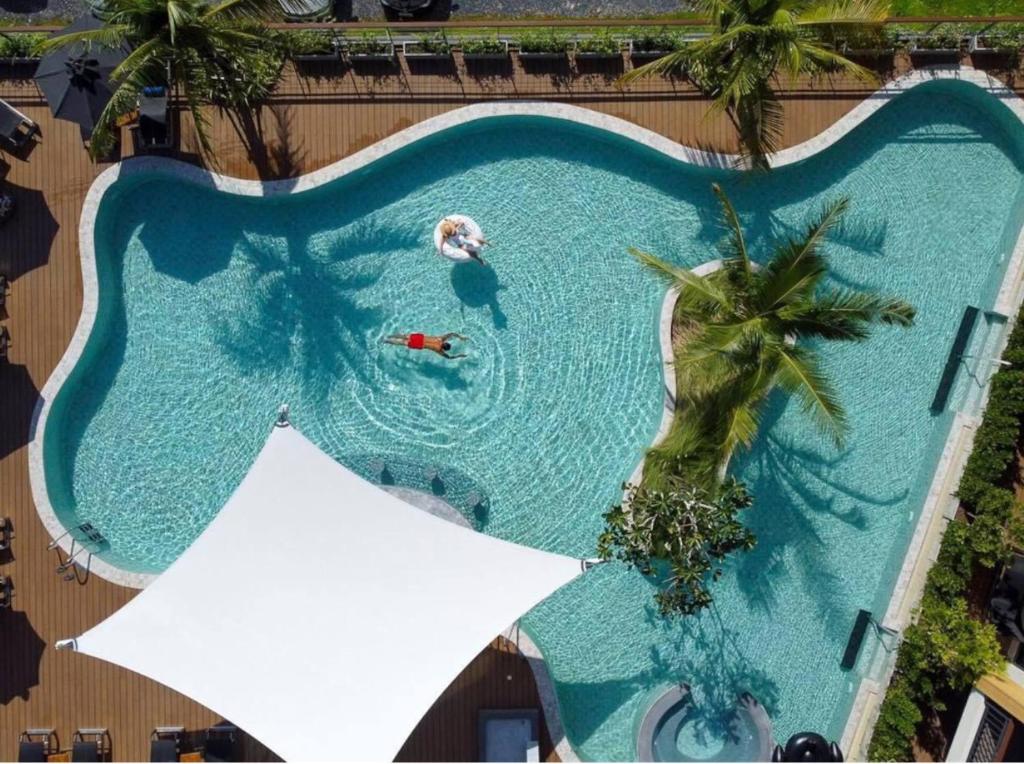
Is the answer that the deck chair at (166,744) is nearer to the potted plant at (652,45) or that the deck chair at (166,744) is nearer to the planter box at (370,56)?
the planter box at (370,56)

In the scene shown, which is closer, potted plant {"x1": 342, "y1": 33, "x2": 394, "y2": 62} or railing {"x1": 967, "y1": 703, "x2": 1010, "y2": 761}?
railing {"x1": 967, "y1": 703, "x2": 1010, "y2": 761}

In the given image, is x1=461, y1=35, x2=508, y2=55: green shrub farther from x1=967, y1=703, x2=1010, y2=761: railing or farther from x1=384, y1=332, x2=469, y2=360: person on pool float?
x1=967, y1=703, x2=1010, y2=761: railing

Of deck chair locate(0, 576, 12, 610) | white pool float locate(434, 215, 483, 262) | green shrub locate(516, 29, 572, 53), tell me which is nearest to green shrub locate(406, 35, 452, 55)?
green shrub locate(516, 29, 572, 53)

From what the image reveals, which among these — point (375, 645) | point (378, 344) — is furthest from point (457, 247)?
point (375, 645)

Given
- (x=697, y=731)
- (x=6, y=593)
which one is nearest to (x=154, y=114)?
(x=6, y=593)

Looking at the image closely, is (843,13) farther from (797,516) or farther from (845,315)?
(797,516)
